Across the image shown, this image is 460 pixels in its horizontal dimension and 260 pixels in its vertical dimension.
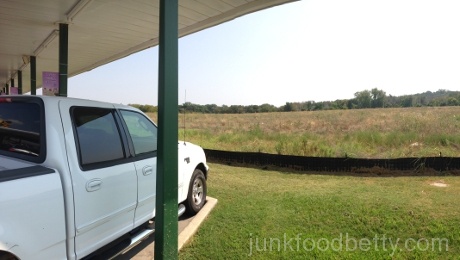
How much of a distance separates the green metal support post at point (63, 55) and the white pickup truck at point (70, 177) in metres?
4.56

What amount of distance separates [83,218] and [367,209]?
3.90 meters

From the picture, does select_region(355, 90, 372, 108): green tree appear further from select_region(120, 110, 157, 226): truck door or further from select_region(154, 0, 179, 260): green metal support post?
select_region(154, 0, 179, 260): green metal support post

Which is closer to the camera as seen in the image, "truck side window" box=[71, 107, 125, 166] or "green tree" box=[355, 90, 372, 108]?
"truck side window" box=[71, 107, 125, 166]

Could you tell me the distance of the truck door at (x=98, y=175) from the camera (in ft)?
8.00

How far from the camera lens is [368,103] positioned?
74375mm

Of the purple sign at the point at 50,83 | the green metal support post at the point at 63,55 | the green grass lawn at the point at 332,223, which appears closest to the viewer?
the green grass lawn at the point at 332,223

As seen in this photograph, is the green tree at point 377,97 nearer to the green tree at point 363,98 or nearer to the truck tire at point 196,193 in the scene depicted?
the green tree at point 363,98

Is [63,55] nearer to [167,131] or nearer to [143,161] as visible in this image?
[143,161]

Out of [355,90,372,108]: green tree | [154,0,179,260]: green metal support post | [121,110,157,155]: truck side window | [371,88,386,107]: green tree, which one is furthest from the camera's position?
[355,90,372,108]: green tree

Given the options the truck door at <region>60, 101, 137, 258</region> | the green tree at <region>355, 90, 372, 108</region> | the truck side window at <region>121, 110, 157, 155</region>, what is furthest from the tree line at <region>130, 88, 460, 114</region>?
the truck door at <region>60, 101, 137, 258</region>

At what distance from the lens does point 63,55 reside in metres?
7.23

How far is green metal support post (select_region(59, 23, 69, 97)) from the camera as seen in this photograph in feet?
22.3

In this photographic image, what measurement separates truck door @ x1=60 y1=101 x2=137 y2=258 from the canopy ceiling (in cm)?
322

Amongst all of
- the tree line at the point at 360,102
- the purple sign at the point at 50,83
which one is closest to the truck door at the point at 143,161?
the purple sign at the point at 50,83
